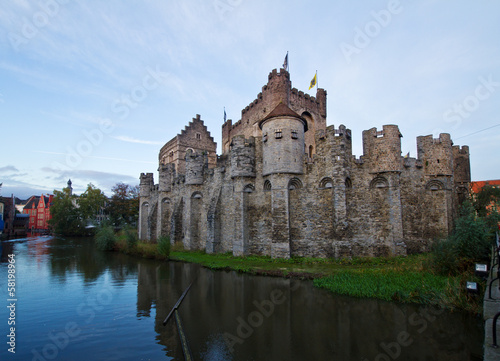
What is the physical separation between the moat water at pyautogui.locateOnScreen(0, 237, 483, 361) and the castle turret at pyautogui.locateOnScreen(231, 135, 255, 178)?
9.07 m

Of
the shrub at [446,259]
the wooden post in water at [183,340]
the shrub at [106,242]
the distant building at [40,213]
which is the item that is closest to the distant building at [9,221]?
the distant building at [40,213]

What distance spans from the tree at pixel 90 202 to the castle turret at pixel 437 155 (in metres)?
61.4

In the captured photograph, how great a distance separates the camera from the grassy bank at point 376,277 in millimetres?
9547

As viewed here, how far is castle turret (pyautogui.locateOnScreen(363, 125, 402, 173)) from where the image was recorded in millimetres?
17672

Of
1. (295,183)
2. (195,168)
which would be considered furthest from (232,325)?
(195,168)

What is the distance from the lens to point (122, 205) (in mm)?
56250

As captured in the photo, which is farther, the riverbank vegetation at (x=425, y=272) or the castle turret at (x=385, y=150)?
the castle turret at (x=385, y=150)

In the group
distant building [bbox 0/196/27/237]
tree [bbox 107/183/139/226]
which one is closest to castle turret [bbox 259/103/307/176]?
tree [bbox 107/183/139/226]

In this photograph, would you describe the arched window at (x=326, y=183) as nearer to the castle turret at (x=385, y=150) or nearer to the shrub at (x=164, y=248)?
the castle turret at (x=385, y=150)

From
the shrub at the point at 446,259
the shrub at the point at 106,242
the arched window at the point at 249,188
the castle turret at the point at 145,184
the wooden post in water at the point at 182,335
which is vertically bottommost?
the shrub at the point at 106,242

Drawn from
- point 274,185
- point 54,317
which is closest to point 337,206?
point 274,185

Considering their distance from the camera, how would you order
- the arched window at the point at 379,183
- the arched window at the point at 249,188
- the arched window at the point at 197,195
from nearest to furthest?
1. the arched window at the point at 379,183
2. the arched window at the point at 249,188
3. the arched window at the point at 197,195

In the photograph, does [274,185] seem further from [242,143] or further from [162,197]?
[162,197]

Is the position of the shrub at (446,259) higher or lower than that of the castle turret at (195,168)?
lower
